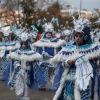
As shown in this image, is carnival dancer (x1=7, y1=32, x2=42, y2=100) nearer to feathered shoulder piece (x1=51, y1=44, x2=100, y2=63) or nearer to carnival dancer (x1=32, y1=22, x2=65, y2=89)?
carnival dancer (x1=32, y1=22, x2=65, y2=89)

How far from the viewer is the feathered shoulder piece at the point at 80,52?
6262mm

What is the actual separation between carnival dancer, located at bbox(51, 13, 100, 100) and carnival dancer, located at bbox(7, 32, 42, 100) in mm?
3047

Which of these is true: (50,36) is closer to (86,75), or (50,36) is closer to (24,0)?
(86,75)

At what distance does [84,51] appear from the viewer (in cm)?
634

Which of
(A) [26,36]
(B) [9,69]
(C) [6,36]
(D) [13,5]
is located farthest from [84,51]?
(D) [13,5]

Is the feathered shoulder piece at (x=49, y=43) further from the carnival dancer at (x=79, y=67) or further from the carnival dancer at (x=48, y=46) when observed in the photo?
the carnival dancer at (x=79, y=67)

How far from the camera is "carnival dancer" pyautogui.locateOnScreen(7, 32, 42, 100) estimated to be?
31.3 ft

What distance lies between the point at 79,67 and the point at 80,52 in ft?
0.91

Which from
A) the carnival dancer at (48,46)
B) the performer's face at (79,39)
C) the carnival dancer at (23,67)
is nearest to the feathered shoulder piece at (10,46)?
the carnival dancer at (48,46)

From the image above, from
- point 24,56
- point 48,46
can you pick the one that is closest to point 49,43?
point 48,46

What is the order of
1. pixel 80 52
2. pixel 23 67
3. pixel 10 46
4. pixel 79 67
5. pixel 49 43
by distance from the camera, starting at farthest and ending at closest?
pixel 10 46, pixel 49 43, pixel 23 67, pixel 80 52, pixel 79 67

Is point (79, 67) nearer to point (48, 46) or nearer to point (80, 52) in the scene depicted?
point (80, 52)

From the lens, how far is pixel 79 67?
245 inches

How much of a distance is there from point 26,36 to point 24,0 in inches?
1583
